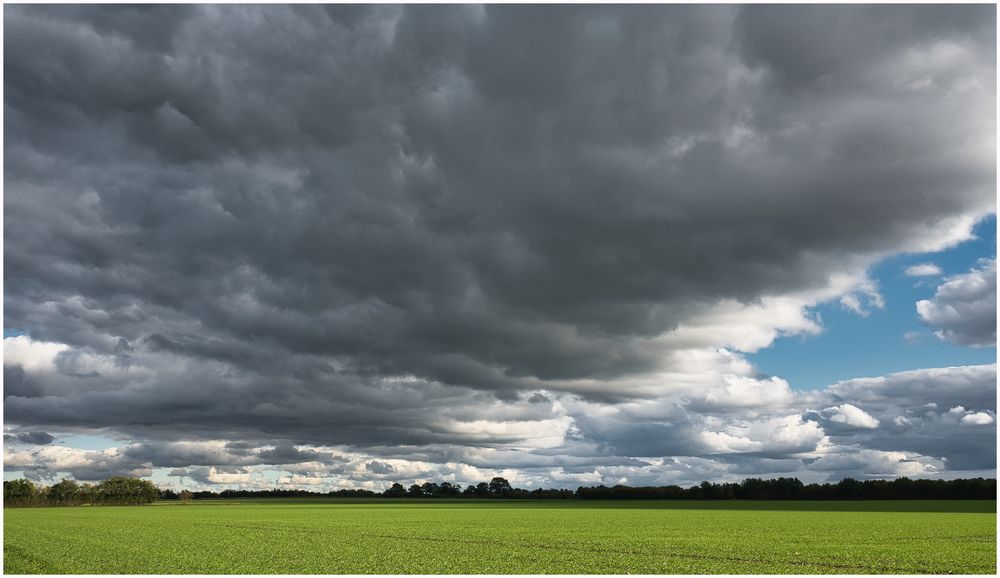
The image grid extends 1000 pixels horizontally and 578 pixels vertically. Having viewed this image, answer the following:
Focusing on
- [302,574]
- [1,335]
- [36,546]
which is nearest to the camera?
[1,335]

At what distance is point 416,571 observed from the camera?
3569cm

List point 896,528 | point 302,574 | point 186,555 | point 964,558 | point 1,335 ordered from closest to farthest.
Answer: point 1,335, point 302,574, point 964,558, point 186,555, point 896,528

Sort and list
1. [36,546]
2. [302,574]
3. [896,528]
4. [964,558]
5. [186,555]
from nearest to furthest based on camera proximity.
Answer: [302,574]
[964,558]
[186,555]
[36,546]
[896,528]

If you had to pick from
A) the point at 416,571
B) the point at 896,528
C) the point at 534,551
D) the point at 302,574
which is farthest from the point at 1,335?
the point at 896,528

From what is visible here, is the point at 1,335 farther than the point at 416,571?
No

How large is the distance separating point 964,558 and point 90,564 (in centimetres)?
4704

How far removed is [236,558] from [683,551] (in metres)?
26.3

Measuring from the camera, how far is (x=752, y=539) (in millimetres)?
53812

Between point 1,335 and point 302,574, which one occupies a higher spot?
point 1,335

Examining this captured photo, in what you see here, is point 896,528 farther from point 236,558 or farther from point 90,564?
point 90,564

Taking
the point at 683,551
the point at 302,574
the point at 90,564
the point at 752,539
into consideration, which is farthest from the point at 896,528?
the point at 90,564

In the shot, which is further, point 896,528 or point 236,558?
point 896,528

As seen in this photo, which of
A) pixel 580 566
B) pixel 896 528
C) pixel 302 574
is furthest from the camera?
pixel 896 528

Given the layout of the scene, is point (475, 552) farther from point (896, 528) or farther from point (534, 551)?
point (896, 528)
